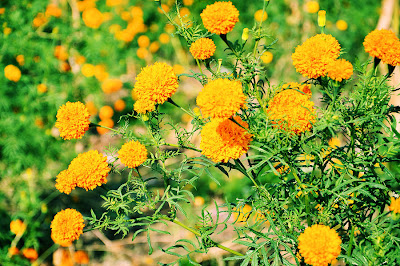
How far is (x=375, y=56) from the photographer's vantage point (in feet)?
4.17

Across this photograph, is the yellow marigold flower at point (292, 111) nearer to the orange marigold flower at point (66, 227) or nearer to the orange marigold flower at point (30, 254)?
the orange marigold flower at point (66, 227)

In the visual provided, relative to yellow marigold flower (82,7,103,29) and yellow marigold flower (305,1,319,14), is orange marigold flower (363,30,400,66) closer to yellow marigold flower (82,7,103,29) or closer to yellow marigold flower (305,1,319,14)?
yellow marigold flower (305,1,319,14)

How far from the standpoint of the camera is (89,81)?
140 inches

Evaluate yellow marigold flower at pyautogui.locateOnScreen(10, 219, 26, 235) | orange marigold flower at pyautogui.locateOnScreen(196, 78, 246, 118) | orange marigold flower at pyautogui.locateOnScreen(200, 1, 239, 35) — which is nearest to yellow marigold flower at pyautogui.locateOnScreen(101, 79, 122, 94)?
yellow marigold flower at pyautogui.locateOnScreen(10, 219, 26, 235)

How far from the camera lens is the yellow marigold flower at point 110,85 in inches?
136

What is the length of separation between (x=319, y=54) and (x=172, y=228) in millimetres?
2020

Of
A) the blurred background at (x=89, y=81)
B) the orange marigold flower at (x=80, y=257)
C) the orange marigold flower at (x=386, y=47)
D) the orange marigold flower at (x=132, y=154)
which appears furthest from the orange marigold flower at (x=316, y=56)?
the orange marigold flower at (x=80, y=257)

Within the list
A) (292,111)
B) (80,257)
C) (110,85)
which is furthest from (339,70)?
(110,85)

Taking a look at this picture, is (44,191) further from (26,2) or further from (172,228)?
(26,2)

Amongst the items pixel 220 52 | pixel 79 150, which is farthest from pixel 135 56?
pixel 79 150

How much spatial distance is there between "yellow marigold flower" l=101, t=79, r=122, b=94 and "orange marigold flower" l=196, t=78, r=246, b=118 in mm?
2516

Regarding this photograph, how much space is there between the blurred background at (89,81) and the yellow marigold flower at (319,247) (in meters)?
1.56

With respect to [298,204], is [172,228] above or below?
below

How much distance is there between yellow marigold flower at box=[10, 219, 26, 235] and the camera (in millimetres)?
2598
